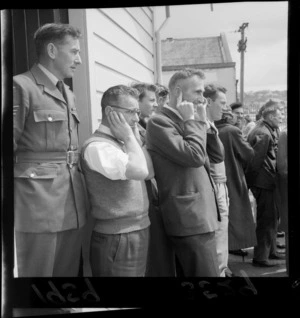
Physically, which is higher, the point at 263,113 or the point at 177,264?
the point at 263,113

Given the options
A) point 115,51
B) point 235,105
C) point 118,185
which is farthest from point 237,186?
A: point 115,51

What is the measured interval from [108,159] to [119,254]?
0.52m

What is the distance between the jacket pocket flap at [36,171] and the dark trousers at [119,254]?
1.33ft

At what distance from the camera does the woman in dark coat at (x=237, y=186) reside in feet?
8.73

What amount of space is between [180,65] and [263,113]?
517 millimetres

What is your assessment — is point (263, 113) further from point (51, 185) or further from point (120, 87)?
point (51, 185)

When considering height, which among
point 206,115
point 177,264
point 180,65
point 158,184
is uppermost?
point 180,65

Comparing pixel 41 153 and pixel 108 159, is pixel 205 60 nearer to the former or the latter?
pixel 108 159

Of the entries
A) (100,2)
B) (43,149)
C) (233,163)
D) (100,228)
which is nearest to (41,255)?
(100,228)

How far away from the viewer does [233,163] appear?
270 centimetres

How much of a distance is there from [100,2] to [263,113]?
1040 millimetres

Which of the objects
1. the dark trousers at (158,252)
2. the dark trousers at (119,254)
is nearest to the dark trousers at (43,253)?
the dark trousers at (119,254)

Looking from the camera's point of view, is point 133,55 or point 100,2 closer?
point 100,2

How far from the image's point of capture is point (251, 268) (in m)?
2.68
